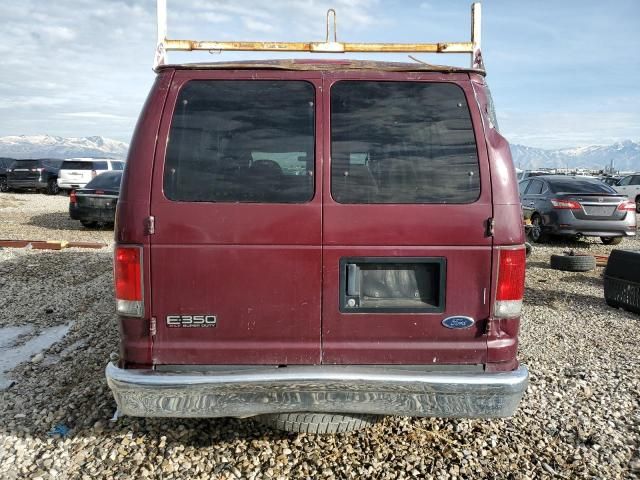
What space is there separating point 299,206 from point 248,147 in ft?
1.39

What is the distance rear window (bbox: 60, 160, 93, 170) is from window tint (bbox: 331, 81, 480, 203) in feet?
77.5

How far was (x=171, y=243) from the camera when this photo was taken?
2.62m

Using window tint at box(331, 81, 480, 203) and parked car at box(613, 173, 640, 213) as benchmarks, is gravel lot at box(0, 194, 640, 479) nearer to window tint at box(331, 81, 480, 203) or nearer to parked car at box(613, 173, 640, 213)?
window tint at box(331, 81, 480, 203)

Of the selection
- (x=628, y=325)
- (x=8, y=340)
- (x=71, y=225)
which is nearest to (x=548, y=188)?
(x=628, y=325)

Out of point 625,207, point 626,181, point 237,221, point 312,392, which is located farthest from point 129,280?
point 626,181

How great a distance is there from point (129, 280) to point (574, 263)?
8183mm

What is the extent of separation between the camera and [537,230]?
39.6ft

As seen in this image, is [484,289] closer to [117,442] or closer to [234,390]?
[234,390]

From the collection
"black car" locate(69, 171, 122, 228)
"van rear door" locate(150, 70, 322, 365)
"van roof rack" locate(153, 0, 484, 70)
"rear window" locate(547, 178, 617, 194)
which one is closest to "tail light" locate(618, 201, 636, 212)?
"rear window" locate(547, 178, 617, 194)

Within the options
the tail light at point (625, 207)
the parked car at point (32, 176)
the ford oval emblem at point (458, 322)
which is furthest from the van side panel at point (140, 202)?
the parked car at point (32, 176)

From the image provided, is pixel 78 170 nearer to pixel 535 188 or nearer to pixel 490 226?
pixel 535 188

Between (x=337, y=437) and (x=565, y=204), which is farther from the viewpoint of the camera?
(x=565, y=204)

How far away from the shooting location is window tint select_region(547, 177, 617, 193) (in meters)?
11.6

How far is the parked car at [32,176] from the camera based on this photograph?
25.0 meters
